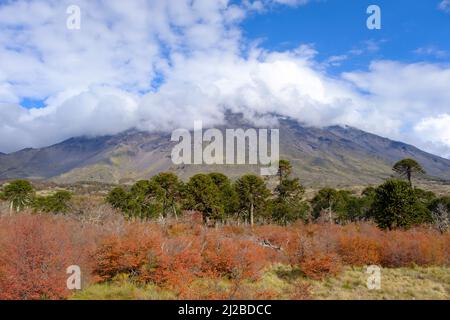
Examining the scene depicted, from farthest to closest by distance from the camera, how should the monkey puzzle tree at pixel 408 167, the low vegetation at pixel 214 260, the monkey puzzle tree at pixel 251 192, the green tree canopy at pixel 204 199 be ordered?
the monkey puzzle tree at pixel 408 167 → the monkey puzzle tree at pixel 251 192 → the green tree canopy at pixel 204 199 → the low vegetation at pixel 214 260

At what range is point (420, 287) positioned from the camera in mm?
21516

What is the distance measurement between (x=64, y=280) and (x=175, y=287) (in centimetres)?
537

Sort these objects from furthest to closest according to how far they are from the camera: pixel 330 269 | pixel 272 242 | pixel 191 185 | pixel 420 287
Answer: pixel 191 185
pixel 272 242
pixel 330 269
pixel 420 287

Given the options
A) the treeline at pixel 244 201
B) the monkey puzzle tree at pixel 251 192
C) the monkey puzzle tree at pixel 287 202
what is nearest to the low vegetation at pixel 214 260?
the treeline at pixel 244 201

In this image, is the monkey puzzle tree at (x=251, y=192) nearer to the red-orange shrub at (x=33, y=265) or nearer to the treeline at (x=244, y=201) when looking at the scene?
the treeline at (x=244, y=201)

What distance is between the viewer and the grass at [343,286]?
706 inches

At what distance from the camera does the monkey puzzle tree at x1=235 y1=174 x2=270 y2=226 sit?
57.5m

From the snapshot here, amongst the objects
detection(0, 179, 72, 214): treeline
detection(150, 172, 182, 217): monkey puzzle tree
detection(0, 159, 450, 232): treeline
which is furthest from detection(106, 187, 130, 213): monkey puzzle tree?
detection(0, 179, 72, 214): treeline

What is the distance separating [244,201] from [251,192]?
1774 millimetres

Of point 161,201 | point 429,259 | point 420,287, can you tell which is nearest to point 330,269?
point 420,287

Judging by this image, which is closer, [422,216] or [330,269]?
[330,269]

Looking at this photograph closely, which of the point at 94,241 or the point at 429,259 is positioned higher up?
the point at 94,241

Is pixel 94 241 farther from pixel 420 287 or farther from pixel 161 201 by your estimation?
pixel 161 201

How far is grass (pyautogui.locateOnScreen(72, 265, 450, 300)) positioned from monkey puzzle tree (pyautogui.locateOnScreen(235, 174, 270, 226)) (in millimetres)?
28689
